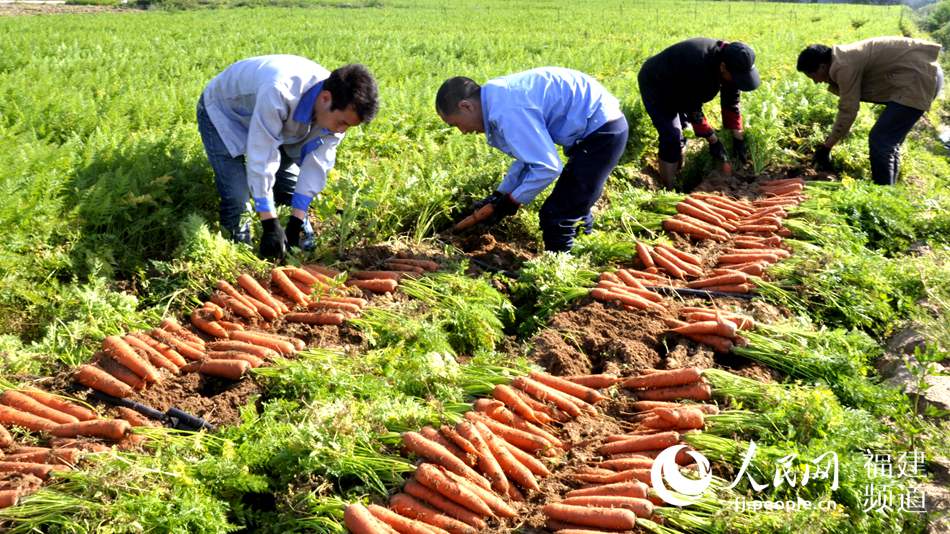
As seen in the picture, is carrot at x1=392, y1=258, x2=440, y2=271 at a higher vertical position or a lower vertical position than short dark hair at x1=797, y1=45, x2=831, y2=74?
lower

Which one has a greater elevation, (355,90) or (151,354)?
(355,90)

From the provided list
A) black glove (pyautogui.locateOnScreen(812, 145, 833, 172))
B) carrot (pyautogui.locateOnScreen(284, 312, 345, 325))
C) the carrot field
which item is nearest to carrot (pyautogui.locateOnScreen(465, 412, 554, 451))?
the carrot field

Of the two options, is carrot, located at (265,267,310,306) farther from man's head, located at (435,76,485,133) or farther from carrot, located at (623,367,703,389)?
carrot, located at (623,367,703,389)

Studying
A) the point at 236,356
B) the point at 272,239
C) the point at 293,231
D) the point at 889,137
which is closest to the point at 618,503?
the point at 236,356

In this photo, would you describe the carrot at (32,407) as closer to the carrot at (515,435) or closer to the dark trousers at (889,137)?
the carrot at (515,435)

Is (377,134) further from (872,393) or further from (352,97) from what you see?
(872,393)

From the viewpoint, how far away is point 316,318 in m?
4.75

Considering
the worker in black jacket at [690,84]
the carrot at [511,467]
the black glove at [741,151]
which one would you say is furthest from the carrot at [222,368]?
the black glove at [741,151]

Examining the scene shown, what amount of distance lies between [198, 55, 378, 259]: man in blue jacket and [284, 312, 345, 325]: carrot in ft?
2.00

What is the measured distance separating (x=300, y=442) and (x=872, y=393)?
298cm

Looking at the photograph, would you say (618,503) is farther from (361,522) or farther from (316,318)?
(316,318)

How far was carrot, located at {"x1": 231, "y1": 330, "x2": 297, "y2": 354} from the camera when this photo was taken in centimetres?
434

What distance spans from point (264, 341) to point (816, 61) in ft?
20.2

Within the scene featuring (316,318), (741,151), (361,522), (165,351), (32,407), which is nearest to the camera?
(361,522)
